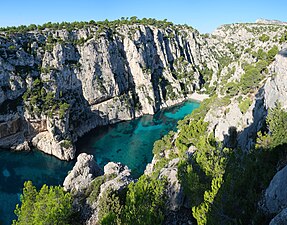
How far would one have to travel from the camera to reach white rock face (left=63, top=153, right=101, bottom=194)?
23719 mm

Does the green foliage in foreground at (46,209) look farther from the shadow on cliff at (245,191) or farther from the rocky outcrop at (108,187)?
the shadow on cliff at (245,191)

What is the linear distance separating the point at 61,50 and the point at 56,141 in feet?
86.4

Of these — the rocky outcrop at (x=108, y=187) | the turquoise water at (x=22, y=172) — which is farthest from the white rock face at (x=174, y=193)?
the turquoise water at (x=22, y=172)

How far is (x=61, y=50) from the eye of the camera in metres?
65.6

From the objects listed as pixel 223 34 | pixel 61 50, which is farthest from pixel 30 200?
pixel 223 34

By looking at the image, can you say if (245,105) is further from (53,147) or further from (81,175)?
(53,147)

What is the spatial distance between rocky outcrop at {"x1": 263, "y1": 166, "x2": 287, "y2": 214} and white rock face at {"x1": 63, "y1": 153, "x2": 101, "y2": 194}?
15893mm

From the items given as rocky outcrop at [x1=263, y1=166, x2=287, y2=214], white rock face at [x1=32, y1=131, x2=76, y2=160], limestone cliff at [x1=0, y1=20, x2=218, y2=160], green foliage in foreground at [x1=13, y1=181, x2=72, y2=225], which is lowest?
rocky outcrop at [x1=263, y1=166, x2=287, y2=214]

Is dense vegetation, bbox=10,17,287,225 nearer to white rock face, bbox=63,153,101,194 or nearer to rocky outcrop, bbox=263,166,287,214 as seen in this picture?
rocky outcrop, bbox=263,166,287,214

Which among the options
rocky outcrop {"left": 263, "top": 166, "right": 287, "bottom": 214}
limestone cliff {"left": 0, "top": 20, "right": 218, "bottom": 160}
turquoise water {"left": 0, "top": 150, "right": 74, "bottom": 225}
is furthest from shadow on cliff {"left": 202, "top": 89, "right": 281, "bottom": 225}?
limestone cliff {"left": 0, "top": 20, "right": 218, "bottom": 160}

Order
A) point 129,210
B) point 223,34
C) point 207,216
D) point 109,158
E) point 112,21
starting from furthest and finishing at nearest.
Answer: point 223,34 < point 112,21 < point 109,158 < point 129,210 < point 207,216

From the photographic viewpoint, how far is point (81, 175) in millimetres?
27359

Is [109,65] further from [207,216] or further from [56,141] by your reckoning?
[207,216]

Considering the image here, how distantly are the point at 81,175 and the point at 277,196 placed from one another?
20494mm
